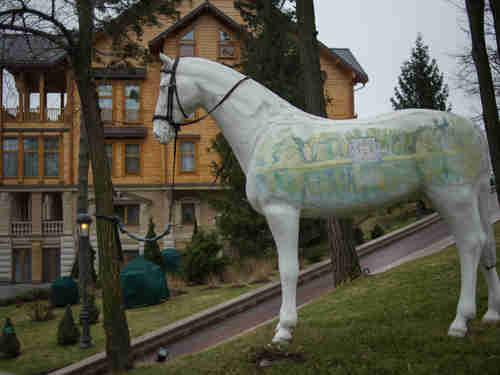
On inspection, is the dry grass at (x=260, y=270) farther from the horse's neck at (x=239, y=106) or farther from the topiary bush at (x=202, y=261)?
the horse's neck at (x=239, y=106)

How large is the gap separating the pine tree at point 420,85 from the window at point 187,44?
1248 centimetres

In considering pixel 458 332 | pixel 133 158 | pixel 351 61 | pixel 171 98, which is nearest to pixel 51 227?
pixel 133 158

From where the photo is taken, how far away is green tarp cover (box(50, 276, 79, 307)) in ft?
52.1

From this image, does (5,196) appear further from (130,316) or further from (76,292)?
(130,316)

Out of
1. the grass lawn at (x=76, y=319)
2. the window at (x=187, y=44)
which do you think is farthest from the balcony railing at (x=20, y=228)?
the window at (x=187, y=44)

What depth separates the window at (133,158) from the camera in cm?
2619

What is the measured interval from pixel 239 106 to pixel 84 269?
9723 mm

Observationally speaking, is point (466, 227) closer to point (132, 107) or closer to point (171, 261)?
point (171, 261)

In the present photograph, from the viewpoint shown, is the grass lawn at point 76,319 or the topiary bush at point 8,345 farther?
the topiary bush at point 8,345

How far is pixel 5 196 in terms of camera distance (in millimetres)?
25438

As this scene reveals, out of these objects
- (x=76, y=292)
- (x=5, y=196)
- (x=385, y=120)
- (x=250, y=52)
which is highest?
(x=250, y=52)

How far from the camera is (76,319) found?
1350 centimetres

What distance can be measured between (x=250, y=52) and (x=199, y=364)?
49.2ft

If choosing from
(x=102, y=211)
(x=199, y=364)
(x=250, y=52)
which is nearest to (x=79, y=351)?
(x=102, y=211)
